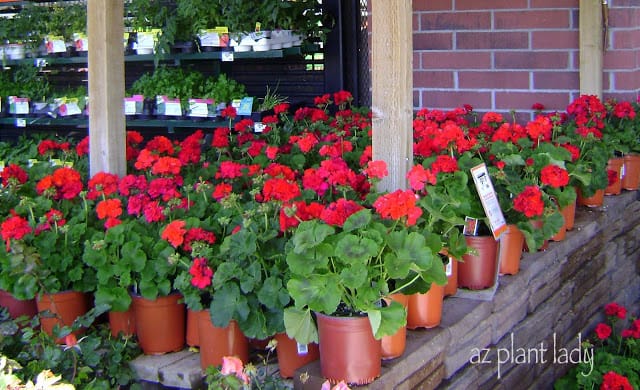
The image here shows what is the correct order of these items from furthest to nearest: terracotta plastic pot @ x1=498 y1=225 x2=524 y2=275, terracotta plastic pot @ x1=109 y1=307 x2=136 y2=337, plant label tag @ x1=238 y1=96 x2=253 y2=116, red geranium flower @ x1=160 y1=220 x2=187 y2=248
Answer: plant label tag @ x1=238 y1=96 x2=253 y2=116
terracotta plastic pot @ x1=498 y1=225 x2=524 y2=275
terracotta plastic pot @ x1=109 y1=307 x2=136 y2=337
red geranium flower @ x1=160 y1=220 x2=187 y2=248

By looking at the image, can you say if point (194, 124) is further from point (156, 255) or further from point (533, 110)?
point (156, 255)

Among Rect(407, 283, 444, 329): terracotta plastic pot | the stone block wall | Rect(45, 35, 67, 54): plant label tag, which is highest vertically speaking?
Rect(45, 35, 67, 54): plant label tag

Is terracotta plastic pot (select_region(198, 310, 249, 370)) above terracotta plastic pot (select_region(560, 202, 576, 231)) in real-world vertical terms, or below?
below

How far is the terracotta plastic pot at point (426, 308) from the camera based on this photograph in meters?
2.22

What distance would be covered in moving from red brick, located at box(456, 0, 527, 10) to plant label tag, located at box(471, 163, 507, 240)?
5.88ft

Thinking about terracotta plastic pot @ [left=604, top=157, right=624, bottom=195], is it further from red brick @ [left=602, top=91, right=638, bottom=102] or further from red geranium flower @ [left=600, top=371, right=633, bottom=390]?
red geranium flower @ [left=600, top=371, right=633, bottom=390]

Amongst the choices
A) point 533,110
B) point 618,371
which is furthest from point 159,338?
point 533,110

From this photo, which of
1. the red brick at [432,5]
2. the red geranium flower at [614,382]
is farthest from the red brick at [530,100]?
the red geranium flower at [614,382]

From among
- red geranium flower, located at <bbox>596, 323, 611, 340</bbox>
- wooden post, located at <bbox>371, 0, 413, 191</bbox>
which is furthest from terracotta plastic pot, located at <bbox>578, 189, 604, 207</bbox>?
wooden post, located at <bbox>371, 0, 413, 191</bbox>

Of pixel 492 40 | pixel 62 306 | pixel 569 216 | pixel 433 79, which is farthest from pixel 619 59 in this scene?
pixel 62 306

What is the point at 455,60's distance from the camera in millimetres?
4344

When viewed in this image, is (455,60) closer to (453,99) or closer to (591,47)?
(453,99)

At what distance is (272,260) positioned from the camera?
7.13 feet

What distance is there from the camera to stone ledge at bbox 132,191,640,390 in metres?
2.17
